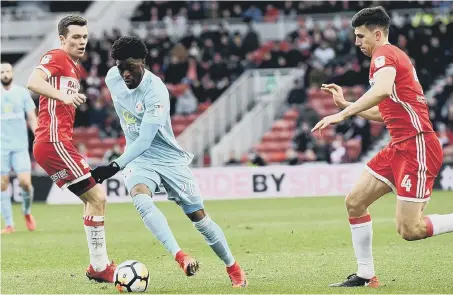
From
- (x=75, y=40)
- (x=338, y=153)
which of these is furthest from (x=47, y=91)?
(x=338, y=153)

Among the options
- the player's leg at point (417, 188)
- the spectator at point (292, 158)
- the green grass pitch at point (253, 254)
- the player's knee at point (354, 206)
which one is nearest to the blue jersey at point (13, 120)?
the green grass pitch at point (253, 254)

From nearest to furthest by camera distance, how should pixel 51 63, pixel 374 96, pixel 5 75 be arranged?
pixel 374 96 < pixel 51 63 < pixel 5 75

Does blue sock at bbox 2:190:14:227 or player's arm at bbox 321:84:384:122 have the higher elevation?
player's arm at bbox 321:84:384:122

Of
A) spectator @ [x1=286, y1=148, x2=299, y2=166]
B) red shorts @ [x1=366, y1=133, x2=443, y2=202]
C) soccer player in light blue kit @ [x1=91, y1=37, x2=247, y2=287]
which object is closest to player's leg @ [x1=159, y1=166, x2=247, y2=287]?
soccer player in light blue kit @ [x1=91, y1=37, x2=247, y2=287]

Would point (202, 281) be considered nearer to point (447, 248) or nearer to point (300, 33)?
point (447, 248)

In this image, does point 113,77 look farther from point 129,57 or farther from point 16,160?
point 16,160

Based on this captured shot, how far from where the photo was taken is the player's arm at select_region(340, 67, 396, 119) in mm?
8484

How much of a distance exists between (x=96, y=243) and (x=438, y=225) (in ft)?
11.2

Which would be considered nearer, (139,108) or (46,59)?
(139,108)

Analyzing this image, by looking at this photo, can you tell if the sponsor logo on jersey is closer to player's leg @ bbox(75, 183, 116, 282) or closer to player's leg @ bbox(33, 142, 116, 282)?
player's leg @ bbox(33, 142, 116, 282)

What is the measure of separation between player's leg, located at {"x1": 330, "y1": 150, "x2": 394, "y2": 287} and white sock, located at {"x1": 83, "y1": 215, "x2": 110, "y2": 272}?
2357mm

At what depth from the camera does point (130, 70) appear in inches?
357

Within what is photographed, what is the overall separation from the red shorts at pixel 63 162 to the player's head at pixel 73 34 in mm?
953

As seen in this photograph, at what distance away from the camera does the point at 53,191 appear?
24.9 meters
